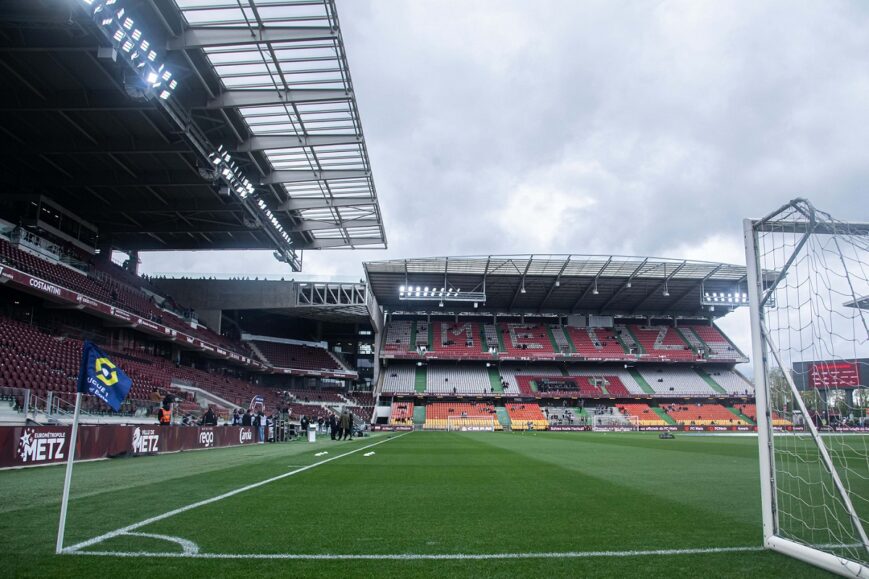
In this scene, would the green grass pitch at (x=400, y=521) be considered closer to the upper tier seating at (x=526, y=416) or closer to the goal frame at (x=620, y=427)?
the upper tier seating at (x=526, y=416)

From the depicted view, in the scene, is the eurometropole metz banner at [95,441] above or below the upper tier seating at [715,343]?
below

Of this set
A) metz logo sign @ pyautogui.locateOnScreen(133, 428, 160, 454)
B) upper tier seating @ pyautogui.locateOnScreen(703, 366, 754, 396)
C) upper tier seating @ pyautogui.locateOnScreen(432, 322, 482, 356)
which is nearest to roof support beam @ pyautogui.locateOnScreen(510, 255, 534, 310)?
upper tier seating @ pyautogui.locateOnScreen(432, 322, 482, 356)

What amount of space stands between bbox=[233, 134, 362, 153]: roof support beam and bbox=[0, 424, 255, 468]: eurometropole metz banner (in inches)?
461

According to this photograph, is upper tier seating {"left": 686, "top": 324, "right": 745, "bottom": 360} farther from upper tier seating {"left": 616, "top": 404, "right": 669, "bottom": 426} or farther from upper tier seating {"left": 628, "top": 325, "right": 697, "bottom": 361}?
upper tier seating {"left": 616, "top": 404, "right": 669, "bottom": 426}

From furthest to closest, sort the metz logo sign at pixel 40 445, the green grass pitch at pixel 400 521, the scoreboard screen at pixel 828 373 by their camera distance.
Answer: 1. the metz logo sign at pixel 40 445
2. the scoreboard screen at pixel 828 373
3. the green grass pitch at pixel 400 521

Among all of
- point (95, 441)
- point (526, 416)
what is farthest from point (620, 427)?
point (95, 441)

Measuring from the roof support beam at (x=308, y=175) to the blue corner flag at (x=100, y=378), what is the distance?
22.2 metres

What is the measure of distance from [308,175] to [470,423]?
28.1 m

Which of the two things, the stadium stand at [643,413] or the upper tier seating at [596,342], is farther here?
the upper tier seating at [596,342]

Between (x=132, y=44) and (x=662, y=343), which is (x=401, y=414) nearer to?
(x=662, y=343)

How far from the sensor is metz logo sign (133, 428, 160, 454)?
50.9ft

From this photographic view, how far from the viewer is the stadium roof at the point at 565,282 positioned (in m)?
44.7

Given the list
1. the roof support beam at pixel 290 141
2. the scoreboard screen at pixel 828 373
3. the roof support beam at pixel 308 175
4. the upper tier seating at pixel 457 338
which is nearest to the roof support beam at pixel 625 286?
the upper tier seating at pixel 457 338

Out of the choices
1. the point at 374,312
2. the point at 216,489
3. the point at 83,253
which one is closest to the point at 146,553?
the point at 216,489
